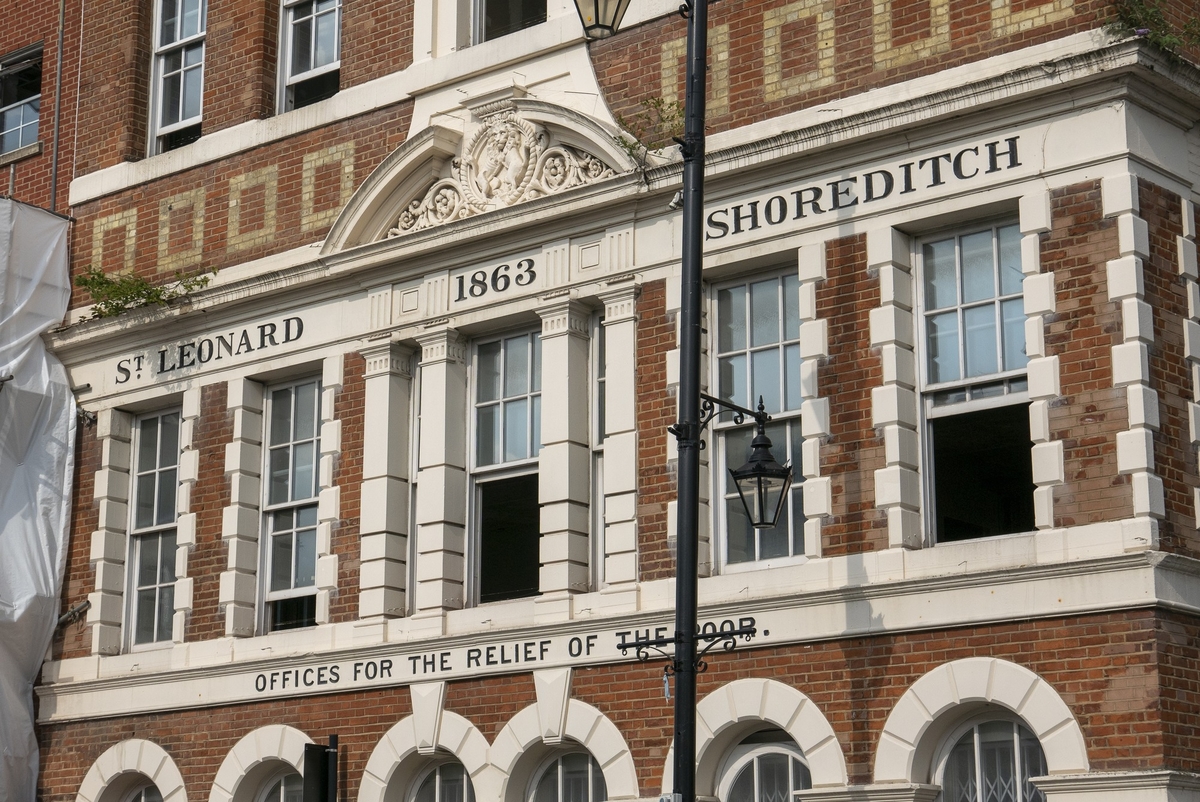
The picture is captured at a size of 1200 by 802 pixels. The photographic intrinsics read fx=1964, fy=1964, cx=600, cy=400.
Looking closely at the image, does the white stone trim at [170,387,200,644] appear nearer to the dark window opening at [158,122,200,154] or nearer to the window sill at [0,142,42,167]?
the dark window opening at [158,122,200,154]

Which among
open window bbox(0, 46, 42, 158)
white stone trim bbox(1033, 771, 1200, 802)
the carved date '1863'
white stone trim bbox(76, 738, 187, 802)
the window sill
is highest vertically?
open window bbox(0, 46, 42, 158)

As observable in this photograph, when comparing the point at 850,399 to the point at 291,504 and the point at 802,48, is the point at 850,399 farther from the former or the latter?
the point at 291,504

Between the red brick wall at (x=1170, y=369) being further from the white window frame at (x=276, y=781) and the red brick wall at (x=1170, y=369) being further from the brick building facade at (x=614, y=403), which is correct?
the white window frame at (x=276, y=781)

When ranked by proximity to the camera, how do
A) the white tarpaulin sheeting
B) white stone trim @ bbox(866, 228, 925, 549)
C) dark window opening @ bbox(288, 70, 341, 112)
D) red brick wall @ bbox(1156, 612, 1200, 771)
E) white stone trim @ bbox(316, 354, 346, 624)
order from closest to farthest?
1. red brick wall @ bbox(1156, 612, 1200, 771)
2. white stone trim @ bbox(866, 228, 925, 549)
3. white stone trim @ bbox(316, 354, 346, 624)
4. the white tarpaulin sheeting
5. dark window opening @ bbox(288, 70, 341, 112)

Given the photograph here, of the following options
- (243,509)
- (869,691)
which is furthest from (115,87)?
(869,691)

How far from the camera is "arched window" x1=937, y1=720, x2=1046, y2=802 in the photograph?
13.5 metres

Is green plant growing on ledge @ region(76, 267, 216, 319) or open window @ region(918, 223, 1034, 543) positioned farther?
green plant growing on ledge @ region(76, 267, 216, 319)

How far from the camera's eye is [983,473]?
14.3 m

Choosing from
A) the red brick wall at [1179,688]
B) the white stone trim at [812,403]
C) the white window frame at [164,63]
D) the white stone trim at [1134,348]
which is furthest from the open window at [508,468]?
the red brick wall at [1179,688]

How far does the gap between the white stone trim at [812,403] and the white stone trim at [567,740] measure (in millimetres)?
2221

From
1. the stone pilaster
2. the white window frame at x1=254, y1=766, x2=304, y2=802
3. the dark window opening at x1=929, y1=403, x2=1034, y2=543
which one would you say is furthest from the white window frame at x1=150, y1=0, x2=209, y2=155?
the dark window opening at x1=929, y1=403, x2=1034, y2=543

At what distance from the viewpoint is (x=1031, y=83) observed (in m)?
14.1

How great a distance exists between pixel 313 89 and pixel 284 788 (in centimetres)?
689

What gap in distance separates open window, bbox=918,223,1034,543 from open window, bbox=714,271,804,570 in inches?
45.1
